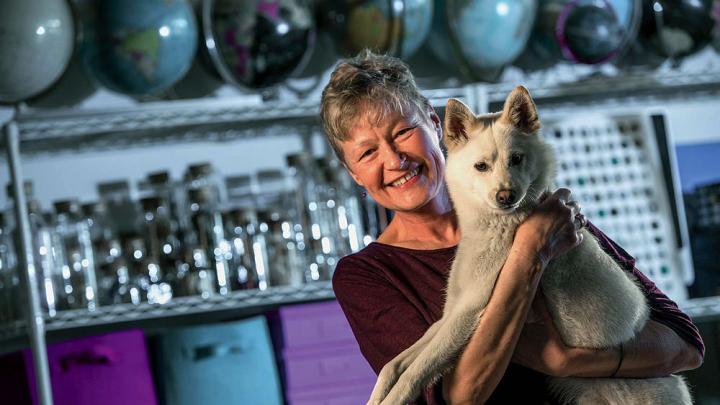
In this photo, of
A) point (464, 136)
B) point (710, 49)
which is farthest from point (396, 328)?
point (710, 49)

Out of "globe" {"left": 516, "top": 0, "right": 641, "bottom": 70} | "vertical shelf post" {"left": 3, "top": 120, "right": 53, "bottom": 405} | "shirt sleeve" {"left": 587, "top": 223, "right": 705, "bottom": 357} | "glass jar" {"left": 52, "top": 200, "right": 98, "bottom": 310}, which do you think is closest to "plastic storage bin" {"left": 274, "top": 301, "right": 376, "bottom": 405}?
"glass jar" {"left": 52, "top": 200, "right": 98, "bottom": 310}

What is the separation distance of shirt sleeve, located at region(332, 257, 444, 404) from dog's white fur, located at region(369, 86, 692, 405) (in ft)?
0.24

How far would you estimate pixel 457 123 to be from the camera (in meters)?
1.51

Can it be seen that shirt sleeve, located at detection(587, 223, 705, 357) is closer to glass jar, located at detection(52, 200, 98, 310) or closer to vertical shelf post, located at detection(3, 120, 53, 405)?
vertical shelf post, located at detection(3, 120, 53, 405)

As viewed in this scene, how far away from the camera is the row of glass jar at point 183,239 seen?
2977 mm

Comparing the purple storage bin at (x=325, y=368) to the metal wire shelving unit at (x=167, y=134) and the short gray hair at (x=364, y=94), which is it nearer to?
the metal wire shelving unit at (x=167, y=134)

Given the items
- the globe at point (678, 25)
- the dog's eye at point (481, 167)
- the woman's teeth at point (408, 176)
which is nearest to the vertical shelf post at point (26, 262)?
the woman's teeth at point (408, 176)

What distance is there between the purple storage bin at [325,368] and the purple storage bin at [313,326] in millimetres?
24

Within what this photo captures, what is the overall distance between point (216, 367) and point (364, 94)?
1.38 metres

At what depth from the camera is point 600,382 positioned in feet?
4.85

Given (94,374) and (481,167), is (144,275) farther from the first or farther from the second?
(481,167)

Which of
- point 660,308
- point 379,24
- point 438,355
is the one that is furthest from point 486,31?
point 438,355

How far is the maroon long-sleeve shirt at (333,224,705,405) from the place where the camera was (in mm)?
1549

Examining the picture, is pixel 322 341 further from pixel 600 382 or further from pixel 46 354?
pixel 600 382
